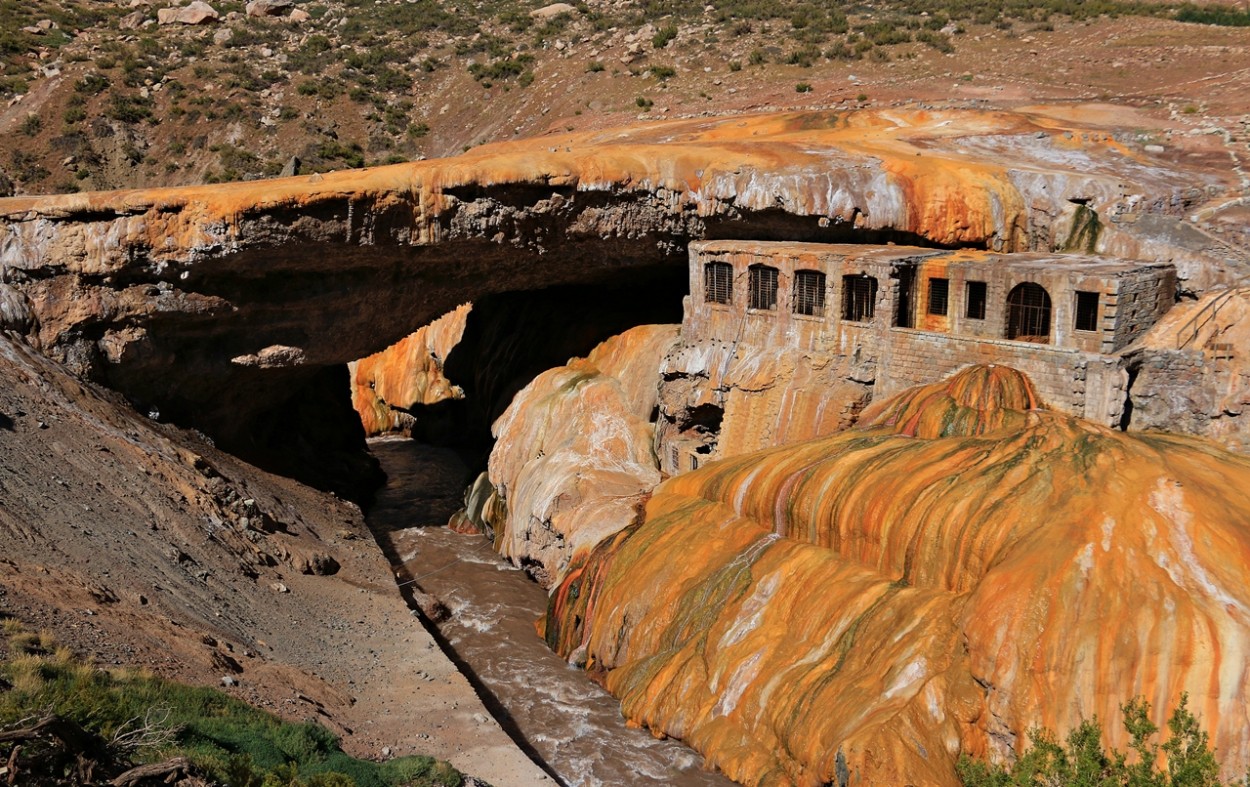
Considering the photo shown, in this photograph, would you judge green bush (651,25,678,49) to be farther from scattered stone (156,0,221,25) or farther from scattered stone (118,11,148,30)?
scattered stone (118,11,148,30)

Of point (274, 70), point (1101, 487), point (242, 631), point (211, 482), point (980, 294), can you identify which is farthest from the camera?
point (274, 70)

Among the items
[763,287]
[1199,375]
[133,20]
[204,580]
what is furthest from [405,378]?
[133,20]

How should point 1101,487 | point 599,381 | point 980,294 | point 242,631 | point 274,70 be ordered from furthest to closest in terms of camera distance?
point 274,70, point 599,381, point 980,294, point 242,631, point 1101,487

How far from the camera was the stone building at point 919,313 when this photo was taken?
21.3 metres

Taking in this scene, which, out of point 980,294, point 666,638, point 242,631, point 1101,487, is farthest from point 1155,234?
point 242,631

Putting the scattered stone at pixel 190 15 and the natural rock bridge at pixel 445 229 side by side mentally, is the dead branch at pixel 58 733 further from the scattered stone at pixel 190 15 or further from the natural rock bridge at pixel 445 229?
the scattered stone at pixel 190 15

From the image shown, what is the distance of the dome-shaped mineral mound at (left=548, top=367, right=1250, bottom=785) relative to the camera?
15023 mm

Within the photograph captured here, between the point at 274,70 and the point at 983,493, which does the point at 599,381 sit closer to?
the point at 983,493

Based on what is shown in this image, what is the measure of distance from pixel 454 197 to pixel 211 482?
29.3 feet

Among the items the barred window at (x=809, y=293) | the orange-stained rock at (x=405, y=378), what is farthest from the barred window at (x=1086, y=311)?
the orange-stained rock at (x=405, y=378)

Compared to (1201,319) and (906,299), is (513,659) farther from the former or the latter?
(1201,319)

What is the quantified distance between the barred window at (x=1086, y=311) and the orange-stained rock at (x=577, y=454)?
10.2 meters

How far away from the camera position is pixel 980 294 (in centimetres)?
2344

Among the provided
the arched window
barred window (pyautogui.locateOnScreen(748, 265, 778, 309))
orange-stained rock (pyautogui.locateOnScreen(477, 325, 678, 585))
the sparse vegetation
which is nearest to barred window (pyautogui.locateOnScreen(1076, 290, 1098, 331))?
the arched window
